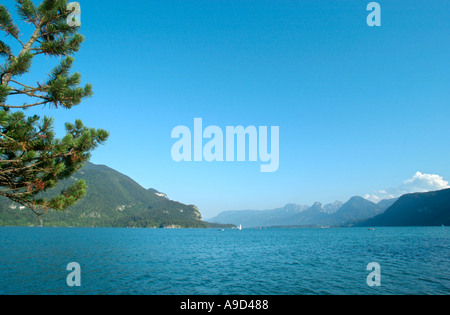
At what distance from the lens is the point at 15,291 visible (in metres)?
24.5

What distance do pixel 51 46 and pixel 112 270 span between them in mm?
32641

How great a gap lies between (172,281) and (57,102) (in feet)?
77.4

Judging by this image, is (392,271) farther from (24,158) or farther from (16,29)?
(16,29)

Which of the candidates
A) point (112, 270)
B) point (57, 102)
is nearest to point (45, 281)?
point (112, 270)

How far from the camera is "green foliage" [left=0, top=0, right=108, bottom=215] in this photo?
35.6 ft

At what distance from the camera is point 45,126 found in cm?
1120

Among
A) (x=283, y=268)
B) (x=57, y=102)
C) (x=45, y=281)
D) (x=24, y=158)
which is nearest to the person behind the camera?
(x=24, y=158)

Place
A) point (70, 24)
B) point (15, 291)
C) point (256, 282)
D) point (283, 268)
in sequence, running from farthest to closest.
A: point (283, 268) → point (256, 282) → point (15, 291) → point (70, 24)

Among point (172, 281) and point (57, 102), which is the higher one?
point (57, 102)

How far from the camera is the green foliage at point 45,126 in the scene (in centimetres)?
1084
